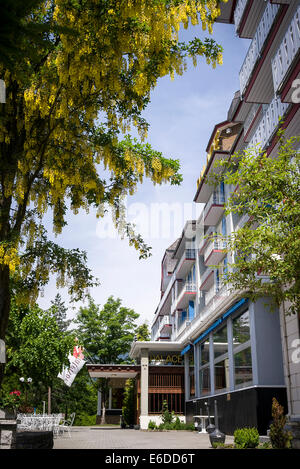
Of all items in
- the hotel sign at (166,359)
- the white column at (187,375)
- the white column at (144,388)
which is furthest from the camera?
the hotel sign at (166,359)

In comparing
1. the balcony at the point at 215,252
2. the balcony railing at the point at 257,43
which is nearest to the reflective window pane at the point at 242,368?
the balcony at the point at 215,252

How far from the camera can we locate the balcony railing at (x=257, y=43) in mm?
16156

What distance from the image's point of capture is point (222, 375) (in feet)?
74.3

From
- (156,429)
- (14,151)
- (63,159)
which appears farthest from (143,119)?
(156,429)

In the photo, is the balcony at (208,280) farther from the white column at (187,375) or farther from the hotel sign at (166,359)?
the hotel sign at (166,359)

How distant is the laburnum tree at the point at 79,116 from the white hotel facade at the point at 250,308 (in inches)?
96.8

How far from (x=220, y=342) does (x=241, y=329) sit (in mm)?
4311

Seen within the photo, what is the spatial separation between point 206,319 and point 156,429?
31.0 feet

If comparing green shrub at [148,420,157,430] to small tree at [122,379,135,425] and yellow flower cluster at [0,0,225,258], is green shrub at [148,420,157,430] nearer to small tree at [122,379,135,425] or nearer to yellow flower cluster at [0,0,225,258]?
small tree at [122,379,135,425]

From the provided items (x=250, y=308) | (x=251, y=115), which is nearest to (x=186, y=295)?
(x=251, y=115)

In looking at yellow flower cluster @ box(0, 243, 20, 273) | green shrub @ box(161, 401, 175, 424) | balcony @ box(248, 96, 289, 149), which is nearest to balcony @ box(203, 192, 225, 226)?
balcony @ box(248, 96, 289, 149)

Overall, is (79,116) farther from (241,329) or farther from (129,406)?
(129,406)

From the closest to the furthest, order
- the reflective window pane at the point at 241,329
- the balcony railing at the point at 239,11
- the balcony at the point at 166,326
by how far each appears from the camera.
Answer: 1. the reflective window pane at the point at 241,329
2. the balcony railing at the point at 239,11
3. the balcony at the point at 166,326

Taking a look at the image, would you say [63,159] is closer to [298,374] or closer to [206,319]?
[298,374]
